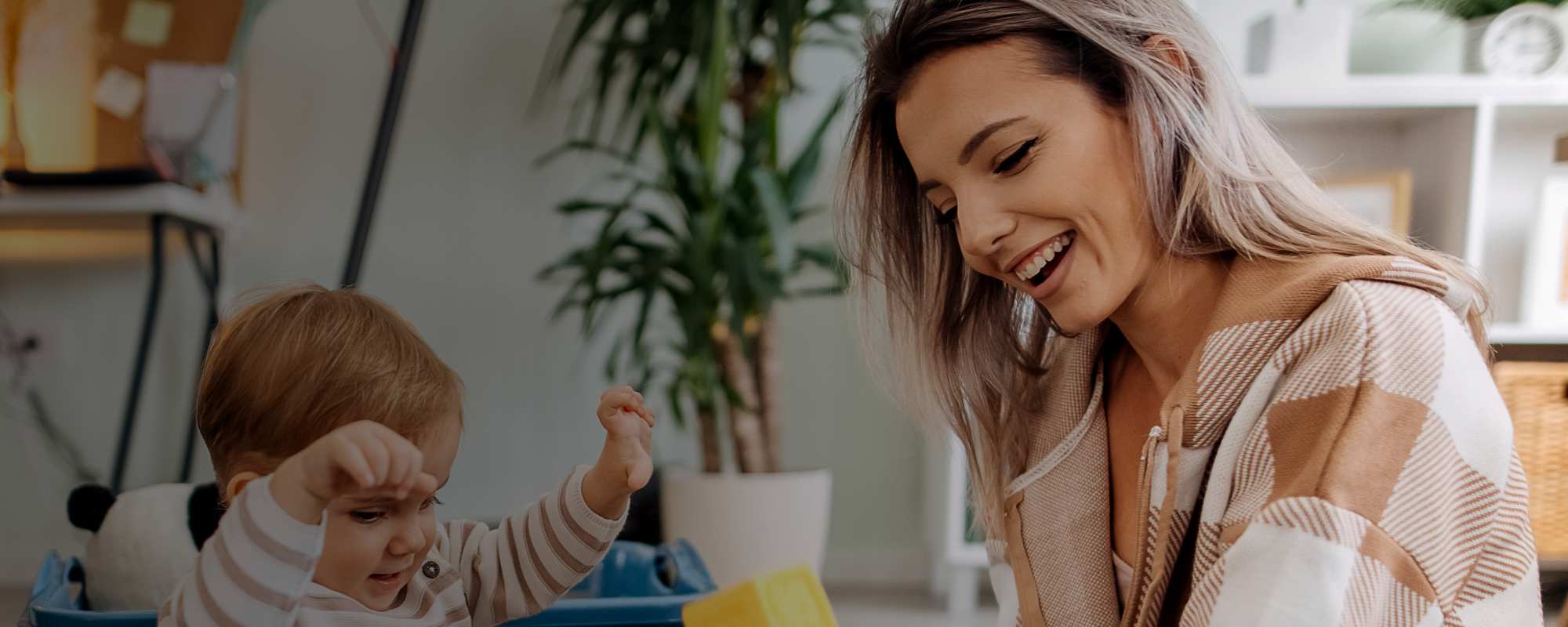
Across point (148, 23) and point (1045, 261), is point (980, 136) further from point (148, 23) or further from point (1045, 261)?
point (148, 23)

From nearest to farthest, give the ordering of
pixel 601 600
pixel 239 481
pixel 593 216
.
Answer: pixel 239 481, pixel 601 600, pixel 593 216

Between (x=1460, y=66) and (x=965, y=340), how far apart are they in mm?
1378

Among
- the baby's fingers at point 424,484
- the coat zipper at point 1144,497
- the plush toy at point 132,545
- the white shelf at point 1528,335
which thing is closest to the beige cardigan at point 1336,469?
the coat zipper at point 1144,497

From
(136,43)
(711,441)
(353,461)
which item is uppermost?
(136,43)

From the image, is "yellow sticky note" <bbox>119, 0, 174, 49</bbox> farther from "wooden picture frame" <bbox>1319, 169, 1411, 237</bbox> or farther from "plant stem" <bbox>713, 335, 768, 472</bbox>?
"wooden picture frame" <bbox>1319, 169, 1411, 237</bbox>

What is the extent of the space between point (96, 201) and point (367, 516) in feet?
4.63

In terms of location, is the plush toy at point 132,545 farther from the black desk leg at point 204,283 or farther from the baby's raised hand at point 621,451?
the black desk leg at point 204,283

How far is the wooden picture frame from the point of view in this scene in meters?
1.80

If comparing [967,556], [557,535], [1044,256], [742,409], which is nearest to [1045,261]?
[1044,256]

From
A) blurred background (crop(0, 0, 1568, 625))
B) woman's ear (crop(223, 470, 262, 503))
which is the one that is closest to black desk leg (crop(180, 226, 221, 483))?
blurred background (crop(0, 0, 1568, 625))

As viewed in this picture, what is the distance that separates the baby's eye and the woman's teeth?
1.51ft

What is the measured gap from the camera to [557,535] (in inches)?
32.5

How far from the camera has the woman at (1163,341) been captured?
2.12 feet

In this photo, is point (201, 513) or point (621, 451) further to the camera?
point (201, 513)
